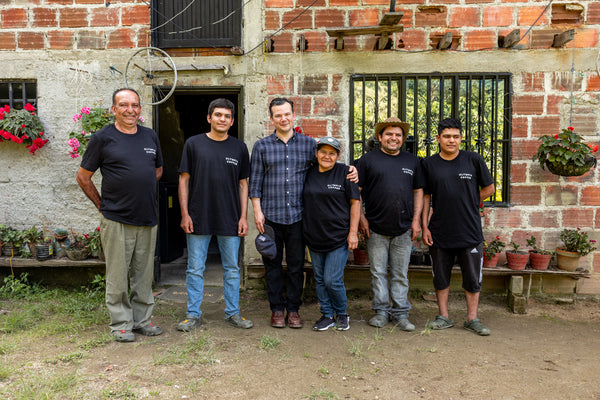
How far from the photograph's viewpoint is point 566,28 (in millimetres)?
4832

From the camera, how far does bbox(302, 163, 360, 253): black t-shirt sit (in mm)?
3760

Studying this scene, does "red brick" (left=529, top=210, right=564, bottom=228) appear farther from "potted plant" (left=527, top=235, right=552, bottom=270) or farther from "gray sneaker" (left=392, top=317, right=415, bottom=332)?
"gray sneaker" (left=392, top=317, right=415, bottom=332)

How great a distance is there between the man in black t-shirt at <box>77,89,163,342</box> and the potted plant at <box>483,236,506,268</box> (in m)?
3.50

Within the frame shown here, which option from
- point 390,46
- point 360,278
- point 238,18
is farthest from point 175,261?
point 390,46

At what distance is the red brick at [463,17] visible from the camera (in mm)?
4871

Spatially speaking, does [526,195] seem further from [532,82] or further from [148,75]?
[148,75]

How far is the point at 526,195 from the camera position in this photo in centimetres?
492

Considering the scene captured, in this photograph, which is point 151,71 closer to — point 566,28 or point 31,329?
point 31,329

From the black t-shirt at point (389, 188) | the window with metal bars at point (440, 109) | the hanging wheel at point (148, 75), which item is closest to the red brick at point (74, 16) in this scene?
the hanging wheel at point (148, 75)

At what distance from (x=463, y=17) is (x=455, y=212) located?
2.46 m

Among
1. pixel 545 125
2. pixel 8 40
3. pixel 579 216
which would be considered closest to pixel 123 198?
pixel 8 40

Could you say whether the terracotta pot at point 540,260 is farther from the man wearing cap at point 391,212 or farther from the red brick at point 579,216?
the man wearing cap at point 391,212

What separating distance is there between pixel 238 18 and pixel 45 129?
9.00 feet

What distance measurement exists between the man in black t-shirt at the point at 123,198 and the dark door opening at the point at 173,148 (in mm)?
2127
